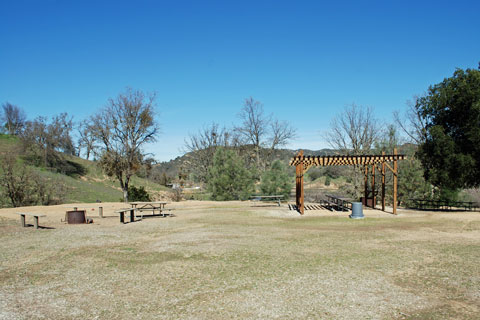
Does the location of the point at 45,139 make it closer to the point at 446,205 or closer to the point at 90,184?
the point at 90,184

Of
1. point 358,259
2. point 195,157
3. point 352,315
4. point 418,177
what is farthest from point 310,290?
point 195,157

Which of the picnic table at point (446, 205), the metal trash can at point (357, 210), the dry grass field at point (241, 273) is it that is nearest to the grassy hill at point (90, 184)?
the dry grass field at point (241, 273)

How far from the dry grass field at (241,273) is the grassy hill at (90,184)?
1765 centimetres

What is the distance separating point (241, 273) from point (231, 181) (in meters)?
19.9

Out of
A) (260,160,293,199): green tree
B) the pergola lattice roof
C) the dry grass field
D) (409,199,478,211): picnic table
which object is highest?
the pergola lattice roof

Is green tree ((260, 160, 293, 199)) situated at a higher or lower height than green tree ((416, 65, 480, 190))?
lower

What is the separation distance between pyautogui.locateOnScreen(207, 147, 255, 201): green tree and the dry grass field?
14.4 m

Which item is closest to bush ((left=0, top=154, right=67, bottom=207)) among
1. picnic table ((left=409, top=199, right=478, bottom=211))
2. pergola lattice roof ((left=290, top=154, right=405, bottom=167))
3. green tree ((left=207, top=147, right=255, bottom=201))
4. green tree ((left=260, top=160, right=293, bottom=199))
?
green tree ((left=207, top=147, right=255, bottom=201))

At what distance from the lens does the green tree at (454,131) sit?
15.8m

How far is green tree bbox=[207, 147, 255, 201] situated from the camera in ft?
85.9

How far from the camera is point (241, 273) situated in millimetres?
6438

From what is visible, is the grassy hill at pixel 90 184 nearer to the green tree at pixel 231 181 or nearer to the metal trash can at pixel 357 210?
the green tree at pixel 231 181

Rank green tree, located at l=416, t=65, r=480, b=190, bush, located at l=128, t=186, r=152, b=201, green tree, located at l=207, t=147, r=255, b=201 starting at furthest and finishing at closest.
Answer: green tree, located at l=207, t=147, r=255, b=201 → bush, located at l=128, t=186, r=152, b=201 → green tree, located at l=416, t=65, r=480, b=190

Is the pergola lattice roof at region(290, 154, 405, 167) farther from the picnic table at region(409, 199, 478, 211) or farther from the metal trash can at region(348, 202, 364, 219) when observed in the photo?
the picnic table at region(409, 199, 478, 211)
